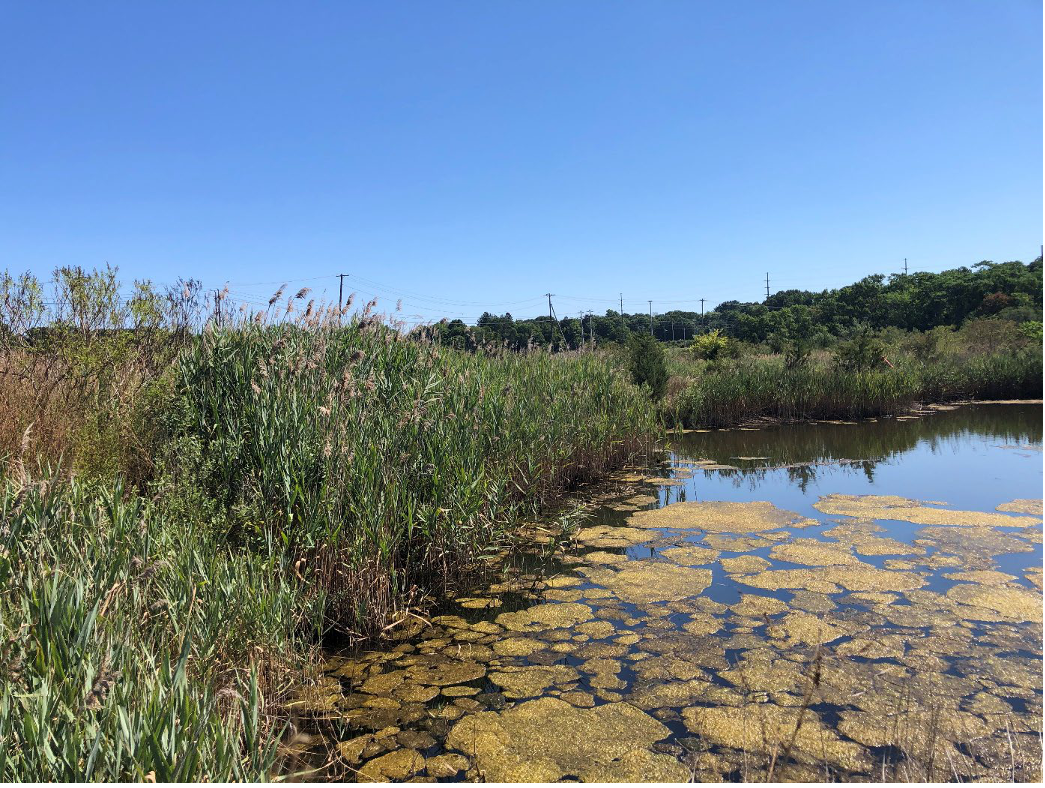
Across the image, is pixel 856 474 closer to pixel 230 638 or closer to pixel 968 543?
pixel 968 543

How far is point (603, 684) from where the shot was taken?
13.0 feet

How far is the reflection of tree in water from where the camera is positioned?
10.7 m

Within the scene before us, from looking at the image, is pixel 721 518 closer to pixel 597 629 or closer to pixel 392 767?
pixel 597 629

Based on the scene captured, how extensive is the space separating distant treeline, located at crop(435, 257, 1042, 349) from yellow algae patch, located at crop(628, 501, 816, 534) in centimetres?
264

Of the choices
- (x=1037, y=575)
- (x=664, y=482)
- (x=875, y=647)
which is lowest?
(x=875, y=647)

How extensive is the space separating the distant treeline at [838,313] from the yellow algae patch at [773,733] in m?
2.10

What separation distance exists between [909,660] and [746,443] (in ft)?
32.5

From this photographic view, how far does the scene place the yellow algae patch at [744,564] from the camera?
591 centimetres

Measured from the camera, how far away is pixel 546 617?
501 centimetres

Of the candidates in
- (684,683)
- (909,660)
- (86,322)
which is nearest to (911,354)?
(909,660)

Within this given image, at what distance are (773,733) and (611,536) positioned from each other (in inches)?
152

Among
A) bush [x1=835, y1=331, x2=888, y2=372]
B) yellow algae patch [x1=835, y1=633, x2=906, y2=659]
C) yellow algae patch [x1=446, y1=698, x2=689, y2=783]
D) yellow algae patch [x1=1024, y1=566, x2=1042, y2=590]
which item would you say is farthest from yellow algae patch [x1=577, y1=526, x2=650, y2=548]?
bush [x1=835, y1=331, x2=888, y2=372]

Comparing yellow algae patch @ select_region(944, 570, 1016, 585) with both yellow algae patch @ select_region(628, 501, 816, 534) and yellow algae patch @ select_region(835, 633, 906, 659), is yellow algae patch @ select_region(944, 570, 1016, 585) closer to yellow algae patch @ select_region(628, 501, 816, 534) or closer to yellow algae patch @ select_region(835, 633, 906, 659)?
yellow algae patch @ select_region(835, 633, 906, 659)

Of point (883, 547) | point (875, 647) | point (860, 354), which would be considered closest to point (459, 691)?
point (875, 647)
